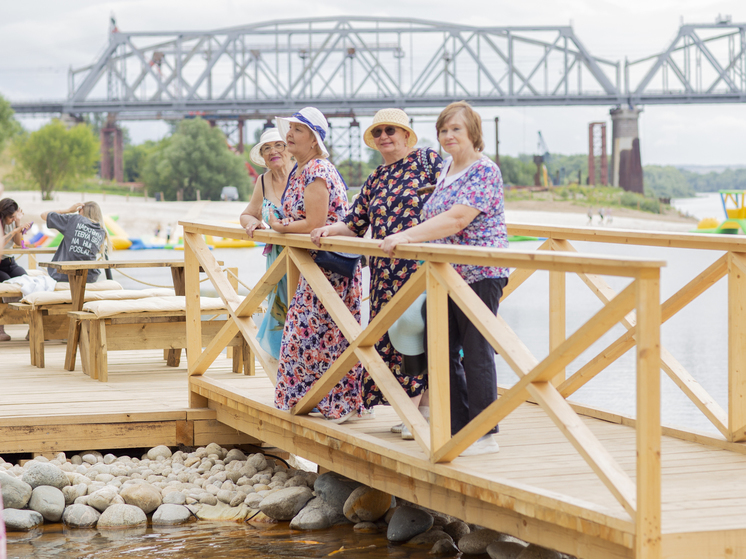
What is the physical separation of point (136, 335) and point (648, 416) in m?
4.22

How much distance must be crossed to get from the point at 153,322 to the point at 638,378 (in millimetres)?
4110

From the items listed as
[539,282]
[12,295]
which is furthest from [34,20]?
[12,295]

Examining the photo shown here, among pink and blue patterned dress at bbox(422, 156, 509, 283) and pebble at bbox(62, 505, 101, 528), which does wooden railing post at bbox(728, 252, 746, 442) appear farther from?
pebble at bbox(62, 505, 101, 528)

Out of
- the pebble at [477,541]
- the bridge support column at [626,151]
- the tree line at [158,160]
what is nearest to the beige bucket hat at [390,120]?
the pebble at [477,541]

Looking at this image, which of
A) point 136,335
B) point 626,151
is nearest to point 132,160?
point 626,151

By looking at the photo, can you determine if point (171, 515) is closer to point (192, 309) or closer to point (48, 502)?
point (48, 502)

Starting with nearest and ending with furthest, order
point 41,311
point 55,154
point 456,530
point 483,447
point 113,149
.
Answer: point 483,447 < point 456,530 < point 41,311 < point 55,154 < point 113,149

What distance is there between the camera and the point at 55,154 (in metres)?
63.0

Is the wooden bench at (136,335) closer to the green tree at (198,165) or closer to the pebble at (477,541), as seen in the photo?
the pebble at (477,541)

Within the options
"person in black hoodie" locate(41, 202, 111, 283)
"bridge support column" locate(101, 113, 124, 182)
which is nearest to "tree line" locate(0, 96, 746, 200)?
"bridge support column" locate(101, 113, 124, 182)

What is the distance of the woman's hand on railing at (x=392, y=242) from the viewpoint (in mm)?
3033

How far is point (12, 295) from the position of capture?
7215mm

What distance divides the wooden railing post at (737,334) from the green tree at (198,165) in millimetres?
66001

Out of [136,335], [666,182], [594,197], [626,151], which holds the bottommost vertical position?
[136,335]
